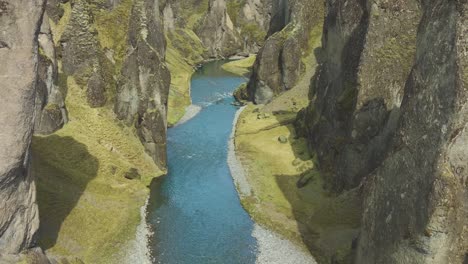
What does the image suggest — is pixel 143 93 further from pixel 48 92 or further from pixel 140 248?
pixel 140 248

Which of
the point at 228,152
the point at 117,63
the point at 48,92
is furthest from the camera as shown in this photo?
the point at 228,152

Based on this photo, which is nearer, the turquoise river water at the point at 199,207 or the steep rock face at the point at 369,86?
the turquoise river water at the point at 199,207

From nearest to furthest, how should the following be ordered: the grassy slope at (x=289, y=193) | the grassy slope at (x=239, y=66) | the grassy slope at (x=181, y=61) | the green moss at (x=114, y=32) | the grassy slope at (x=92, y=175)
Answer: the grassy slope at (x=92, y=175), the grassy slope at (x=289, y=193), the green moss at (x=114, y=32), the grassy slope at (x=181, y=61), the grassy slope at (x=239, y=66)

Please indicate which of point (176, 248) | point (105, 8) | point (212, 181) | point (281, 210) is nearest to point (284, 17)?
point (105, 8)

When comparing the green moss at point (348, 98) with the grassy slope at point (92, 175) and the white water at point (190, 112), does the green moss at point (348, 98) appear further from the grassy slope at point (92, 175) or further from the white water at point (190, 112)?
the white water at point (190, 112)

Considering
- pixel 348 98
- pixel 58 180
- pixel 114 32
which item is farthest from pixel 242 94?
pixel 58 180

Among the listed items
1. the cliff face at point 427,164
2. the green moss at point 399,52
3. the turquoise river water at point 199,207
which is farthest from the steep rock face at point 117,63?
the cliff face at point 427,164
